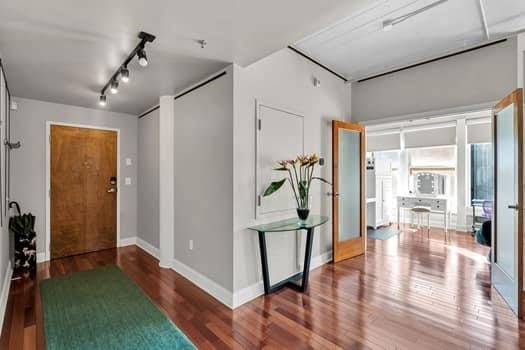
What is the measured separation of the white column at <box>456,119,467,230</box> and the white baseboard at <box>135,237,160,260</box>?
20.8 feet

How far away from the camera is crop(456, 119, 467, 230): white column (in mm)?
5676

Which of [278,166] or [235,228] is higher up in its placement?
[278,166]

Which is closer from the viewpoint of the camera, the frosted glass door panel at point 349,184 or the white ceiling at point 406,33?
the white ceiling at point 406,33

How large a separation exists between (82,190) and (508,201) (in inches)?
227

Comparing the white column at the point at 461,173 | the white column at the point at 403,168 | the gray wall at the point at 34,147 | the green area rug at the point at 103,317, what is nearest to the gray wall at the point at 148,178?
the gray wall at the point at 34,147

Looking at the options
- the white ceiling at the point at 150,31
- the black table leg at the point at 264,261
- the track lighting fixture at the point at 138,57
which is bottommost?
the black table leg at the point at 264,261

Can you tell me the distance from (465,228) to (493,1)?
194 inches

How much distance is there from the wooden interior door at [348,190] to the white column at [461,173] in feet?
10.6

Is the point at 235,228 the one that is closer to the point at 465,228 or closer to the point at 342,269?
the point at 342,269

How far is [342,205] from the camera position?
3877 millimetres

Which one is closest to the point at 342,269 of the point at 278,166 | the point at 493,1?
the point at 278,166

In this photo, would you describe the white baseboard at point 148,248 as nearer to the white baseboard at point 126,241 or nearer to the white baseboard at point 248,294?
the white baseboard at point 126,241

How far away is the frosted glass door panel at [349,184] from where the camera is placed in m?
3.87

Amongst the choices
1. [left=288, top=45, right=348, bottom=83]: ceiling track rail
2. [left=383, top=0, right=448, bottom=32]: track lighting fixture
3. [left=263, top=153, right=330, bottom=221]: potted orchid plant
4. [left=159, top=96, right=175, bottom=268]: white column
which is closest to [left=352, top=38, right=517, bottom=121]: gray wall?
[left=288, top=45, right=348, bottom=83]: ceiling track rail
